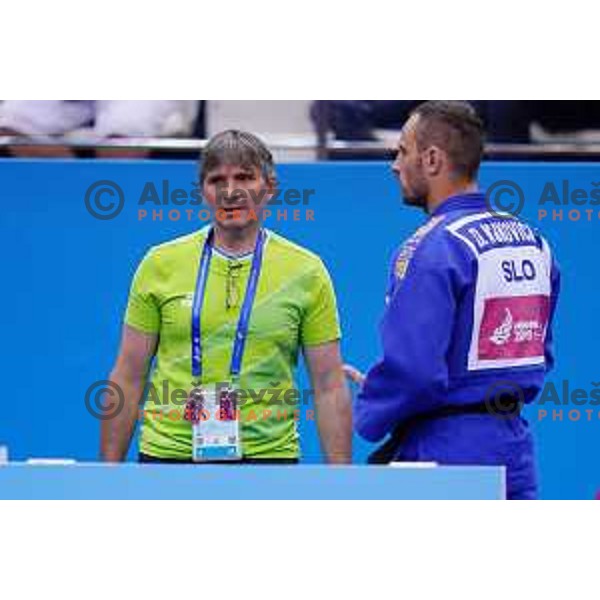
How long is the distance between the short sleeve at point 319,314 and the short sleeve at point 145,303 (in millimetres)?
393

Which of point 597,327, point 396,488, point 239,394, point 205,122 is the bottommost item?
point 396,488

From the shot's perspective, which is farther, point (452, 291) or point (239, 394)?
point (239, 394)

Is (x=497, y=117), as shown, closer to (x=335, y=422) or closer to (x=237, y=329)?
(x=335, y=422)

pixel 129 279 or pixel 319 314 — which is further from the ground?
pixel 129 279

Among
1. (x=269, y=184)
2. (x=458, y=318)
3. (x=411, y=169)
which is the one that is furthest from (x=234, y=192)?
(x=458, y=318)

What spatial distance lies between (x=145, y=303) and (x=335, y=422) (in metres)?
0.62

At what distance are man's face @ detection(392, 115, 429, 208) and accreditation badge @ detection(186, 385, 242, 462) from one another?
0.75m

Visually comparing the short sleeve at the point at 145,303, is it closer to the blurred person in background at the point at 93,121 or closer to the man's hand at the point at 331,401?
the man's hand at the point at 331,401

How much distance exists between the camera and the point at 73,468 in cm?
386

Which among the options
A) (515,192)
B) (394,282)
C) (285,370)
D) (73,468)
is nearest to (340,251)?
(515,192)

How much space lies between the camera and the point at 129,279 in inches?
249

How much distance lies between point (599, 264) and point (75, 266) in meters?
1.71

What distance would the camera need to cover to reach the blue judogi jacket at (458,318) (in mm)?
4359

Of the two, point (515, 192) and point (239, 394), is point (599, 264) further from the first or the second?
point (239, 394)
